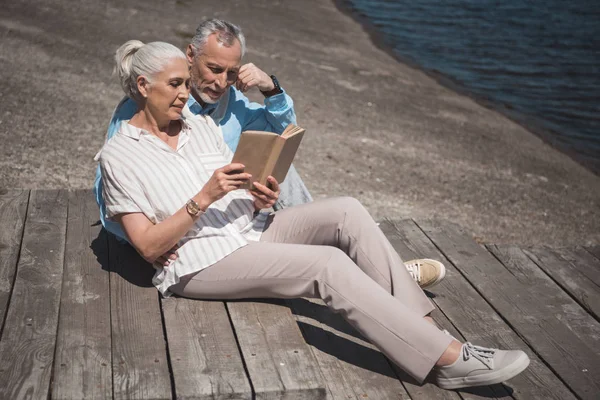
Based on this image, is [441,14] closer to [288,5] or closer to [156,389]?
[288,5]

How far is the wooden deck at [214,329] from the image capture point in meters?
3.02

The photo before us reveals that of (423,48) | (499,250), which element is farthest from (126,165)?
(423,48)

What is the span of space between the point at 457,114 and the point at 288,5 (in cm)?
549

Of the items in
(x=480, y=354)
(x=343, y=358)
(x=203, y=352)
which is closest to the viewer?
(x=203, y=352)

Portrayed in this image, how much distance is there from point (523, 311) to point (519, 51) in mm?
10469

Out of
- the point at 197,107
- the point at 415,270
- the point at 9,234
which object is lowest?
the point at 9,234

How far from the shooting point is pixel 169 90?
358 cm

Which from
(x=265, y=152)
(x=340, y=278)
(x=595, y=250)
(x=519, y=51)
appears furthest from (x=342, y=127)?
(x=519, y=51)

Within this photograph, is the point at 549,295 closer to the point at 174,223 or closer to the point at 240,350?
the point at 240,350

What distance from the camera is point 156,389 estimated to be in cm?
295

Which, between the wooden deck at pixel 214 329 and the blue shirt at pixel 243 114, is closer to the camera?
the wooden deck at pixel 214 329

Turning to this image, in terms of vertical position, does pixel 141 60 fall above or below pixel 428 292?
above

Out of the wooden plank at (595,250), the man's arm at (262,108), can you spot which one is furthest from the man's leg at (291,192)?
the wooden plank at (595,250)

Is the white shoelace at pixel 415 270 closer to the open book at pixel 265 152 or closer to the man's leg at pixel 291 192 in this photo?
the man's leg at pixel 291 192
